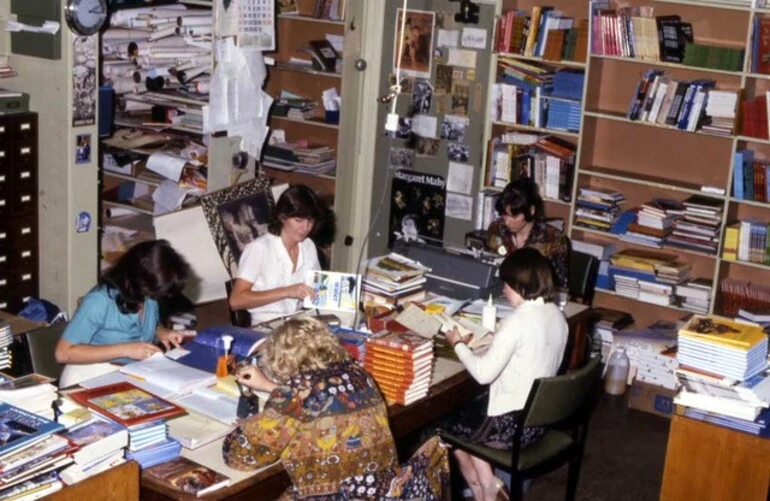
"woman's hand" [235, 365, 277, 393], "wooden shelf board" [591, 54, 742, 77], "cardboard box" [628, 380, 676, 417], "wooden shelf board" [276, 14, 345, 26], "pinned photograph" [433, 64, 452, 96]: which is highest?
"wooden shelf board" [276, 14, 345, 26]

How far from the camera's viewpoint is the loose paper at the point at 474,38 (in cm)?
694

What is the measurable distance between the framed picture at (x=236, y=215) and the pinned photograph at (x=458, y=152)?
1.48m

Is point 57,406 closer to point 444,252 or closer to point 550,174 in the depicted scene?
point 444,252

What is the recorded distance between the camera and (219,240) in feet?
19.6

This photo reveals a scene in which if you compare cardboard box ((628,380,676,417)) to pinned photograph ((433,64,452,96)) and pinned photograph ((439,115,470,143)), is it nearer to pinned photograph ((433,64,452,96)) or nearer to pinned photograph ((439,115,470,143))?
pinned photograph ((439,115,470,143))

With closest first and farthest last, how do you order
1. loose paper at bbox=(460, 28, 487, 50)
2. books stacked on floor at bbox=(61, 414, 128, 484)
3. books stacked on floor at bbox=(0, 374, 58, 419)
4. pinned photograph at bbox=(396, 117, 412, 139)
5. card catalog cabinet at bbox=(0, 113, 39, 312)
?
books stacked on floor at bbox=(61, 414, 128, 484), books stacked on floor at bbox=(0, 374, 58, 419), card catalog cabinet at bbox=(0, 113, 39, 312), loose paper at bbox=(460, 28, 487, 50), pinned photograph at bbox=(396, 117, 412, 139)

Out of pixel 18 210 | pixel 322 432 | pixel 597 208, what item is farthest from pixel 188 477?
pixel 597 208

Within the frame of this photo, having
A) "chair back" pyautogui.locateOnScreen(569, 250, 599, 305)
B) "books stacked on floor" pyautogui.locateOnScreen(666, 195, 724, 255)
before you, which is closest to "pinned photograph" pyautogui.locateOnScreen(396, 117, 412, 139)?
"chair back" pyautogui.locateOnScreen(569, 250, 599, 305)

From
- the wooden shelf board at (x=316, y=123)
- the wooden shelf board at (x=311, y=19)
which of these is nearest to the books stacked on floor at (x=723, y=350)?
the wooden shelf board at (x=316, y=123)

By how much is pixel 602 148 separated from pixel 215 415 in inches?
149

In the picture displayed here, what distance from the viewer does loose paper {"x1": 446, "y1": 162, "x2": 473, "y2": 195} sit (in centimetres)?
720

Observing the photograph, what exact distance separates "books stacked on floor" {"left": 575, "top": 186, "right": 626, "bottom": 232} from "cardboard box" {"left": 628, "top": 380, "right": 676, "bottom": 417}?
99cm

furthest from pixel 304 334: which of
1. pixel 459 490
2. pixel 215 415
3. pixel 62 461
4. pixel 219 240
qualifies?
pixel 219 240

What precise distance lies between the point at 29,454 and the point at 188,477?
52cm
